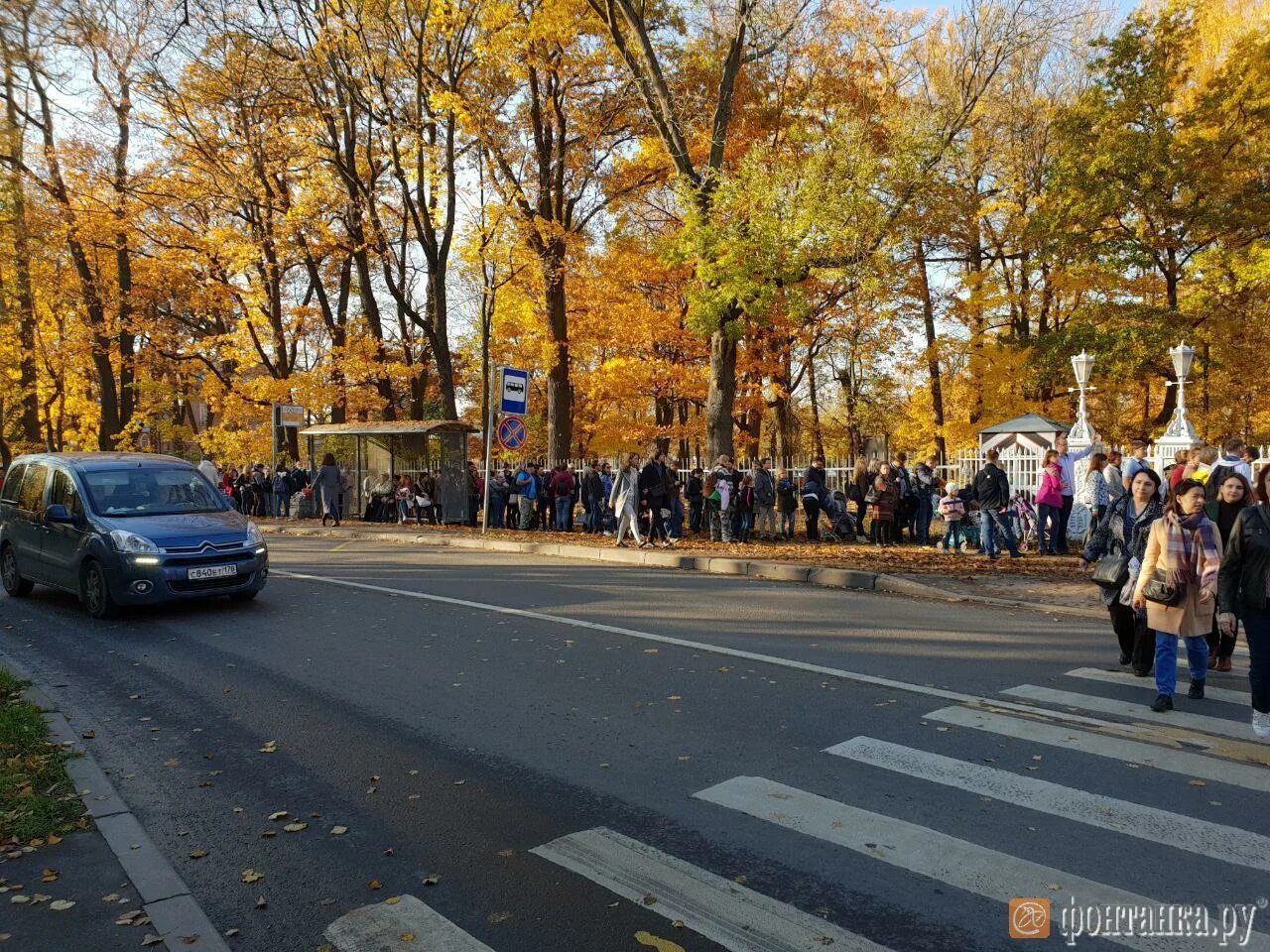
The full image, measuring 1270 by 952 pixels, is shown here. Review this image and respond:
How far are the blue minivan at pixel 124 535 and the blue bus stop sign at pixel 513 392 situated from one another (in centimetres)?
745

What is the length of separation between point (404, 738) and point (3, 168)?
25.8 ft

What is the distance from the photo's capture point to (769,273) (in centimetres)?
1675

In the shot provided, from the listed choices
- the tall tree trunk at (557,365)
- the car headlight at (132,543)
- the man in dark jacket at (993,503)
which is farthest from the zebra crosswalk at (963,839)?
the tall tree trunk at (557,365)

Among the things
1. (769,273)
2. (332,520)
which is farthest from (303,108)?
(769,273)

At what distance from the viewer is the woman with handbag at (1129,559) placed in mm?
6766

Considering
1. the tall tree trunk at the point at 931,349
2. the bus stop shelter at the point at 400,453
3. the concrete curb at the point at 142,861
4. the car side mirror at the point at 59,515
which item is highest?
the tall tree trunk at the point at 931,349

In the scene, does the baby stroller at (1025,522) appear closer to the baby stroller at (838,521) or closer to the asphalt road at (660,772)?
the baby stroller at (838,521)

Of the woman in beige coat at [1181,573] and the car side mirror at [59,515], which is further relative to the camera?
the car side mirror at [59,515]

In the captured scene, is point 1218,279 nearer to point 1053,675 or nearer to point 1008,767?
point 1053,675

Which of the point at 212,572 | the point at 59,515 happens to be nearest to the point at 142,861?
the point at 212,572

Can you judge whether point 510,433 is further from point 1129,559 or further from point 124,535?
point 1129,559

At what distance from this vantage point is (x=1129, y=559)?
269 inches

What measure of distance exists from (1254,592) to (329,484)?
70.9 ft

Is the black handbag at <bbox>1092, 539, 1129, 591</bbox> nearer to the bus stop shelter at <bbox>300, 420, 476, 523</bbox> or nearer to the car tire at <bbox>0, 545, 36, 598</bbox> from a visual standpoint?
the car tire at <bbox>0, 545, 36, 598</bbox>
